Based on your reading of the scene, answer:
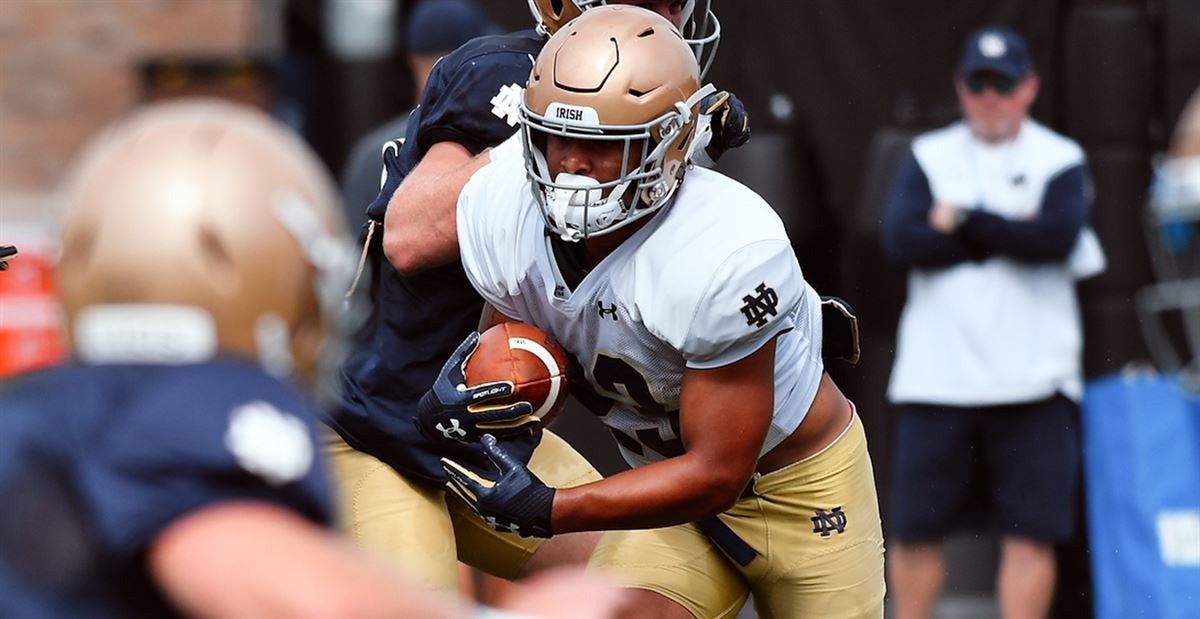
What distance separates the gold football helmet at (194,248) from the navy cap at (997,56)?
12.4 ft

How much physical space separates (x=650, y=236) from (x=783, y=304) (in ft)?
0.80

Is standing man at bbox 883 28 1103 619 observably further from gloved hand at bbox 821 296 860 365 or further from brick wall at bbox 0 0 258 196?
brick wall at bbox 0 0 258 196

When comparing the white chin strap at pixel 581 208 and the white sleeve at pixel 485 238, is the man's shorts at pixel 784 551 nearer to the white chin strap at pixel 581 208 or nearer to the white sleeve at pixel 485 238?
the white sleeve at pixel 485 238

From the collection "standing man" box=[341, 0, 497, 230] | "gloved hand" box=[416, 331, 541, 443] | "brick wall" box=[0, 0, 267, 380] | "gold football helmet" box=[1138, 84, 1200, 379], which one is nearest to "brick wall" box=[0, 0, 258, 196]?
"brick wall" box=[0, 0, 267, 380]

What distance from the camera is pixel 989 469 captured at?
16.8 feet

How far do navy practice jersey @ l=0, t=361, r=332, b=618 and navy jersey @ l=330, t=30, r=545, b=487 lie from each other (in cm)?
182

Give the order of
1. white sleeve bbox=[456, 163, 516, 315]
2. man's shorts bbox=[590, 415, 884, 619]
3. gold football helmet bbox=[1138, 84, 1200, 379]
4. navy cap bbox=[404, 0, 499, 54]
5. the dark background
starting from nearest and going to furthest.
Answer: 1. white sleeve bbox=[456, 163, 516, 315]
2. man's shorts bbox=[590, 415, 884, 619]
3. gold football helmet bbox=[1138, 84, 1200, 379]
4. navy cap bbox=[404, 0, 499, 54]
5. the dark background

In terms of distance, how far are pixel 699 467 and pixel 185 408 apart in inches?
56.4

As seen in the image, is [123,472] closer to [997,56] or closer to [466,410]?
[466,410]

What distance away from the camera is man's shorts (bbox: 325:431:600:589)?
3.25 meters

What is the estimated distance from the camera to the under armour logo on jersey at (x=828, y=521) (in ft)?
10.5

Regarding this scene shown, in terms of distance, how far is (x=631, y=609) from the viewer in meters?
3.06

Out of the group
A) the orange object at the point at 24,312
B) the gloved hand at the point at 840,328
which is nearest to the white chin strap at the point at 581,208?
the gloved hand at the point at 840,328

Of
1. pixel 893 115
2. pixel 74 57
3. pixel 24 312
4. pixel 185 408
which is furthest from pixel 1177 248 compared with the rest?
pixel 74 57
